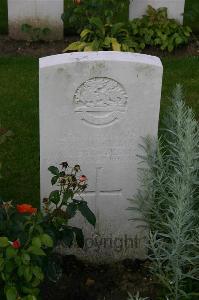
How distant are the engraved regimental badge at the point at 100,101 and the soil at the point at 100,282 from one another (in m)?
0.91

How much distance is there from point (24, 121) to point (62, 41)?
7.69 ft

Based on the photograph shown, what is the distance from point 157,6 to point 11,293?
18.0 feet

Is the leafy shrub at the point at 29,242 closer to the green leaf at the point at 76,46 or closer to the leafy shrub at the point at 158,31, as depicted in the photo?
the green leaf at the point at 76,46

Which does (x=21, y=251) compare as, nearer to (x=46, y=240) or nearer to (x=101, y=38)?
(x=46, y=240)

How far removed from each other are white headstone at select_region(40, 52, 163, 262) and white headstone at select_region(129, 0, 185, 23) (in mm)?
4114

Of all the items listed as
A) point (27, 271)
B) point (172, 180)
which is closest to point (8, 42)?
point (172, 180)

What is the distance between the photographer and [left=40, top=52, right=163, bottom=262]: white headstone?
3.46m

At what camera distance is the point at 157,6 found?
7.61 meters

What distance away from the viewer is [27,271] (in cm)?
276

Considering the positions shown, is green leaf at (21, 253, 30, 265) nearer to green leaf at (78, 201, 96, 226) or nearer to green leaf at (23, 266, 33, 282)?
green leaf at (23, 266, 33, 282)

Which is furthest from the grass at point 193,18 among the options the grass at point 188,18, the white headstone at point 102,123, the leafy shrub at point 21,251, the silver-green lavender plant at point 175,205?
the leafy shrub at point 21,251

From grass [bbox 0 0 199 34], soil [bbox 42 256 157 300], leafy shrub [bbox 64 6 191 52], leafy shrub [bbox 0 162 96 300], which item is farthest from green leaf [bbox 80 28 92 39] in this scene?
leafy shrub [bbox 0 162 96 300]

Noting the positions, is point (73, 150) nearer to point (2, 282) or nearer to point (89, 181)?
point (89, 181)

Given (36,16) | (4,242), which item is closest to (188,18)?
(36,16)
